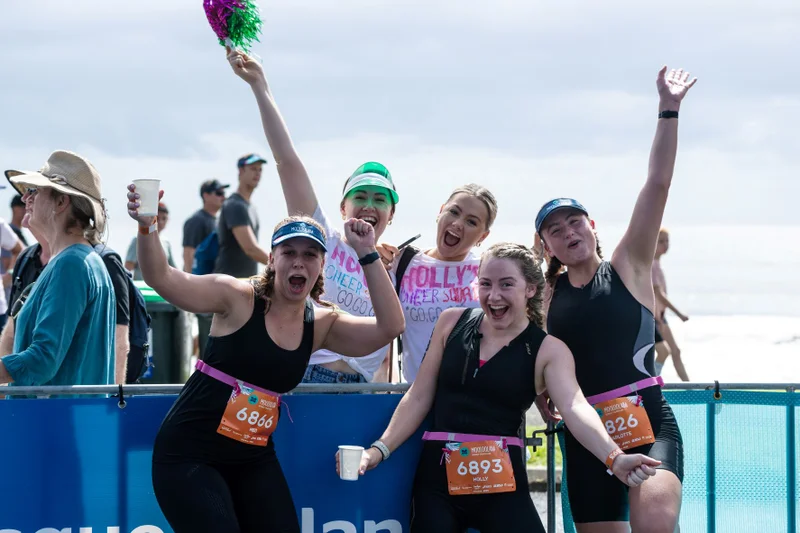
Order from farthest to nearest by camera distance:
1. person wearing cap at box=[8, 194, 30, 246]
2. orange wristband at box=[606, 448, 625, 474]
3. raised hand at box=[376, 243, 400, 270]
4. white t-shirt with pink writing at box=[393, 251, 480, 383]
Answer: person wearing cap at box=[8, 194, 30, 246]
raised hand at box=[376, 243, 400, 270]
white t-shirt with pink writing at box=[393, 251, 480, 383]
orange wristband at box=[606, 448, 625, 474]

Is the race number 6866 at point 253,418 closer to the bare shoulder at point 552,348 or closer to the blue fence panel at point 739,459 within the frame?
the bare shoulder at point 552,348

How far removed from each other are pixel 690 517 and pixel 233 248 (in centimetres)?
596

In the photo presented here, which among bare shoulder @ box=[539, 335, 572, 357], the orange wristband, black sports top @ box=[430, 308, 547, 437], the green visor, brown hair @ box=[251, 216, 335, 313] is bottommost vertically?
the orange wristband

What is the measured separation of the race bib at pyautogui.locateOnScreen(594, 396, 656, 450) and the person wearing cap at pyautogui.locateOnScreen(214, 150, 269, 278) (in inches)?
224

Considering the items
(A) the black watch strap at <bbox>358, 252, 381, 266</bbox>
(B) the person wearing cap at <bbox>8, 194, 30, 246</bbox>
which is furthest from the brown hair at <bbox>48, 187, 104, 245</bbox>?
(B) the person wearing cap at <bbox>8, 194, 30, 246</bbox>

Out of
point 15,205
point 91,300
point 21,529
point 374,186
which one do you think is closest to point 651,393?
point 374,186

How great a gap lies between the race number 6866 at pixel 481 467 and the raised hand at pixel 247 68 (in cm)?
238

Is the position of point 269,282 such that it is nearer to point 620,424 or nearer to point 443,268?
point 443,268

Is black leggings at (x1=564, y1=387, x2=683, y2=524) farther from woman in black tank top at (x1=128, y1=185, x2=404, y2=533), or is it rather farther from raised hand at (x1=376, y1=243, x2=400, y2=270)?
raised hand at (x1=376, y1=243, x2=400, y2=270)

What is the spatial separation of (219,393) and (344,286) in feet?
3.93

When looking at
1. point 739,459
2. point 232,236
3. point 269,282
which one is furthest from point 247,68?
point 232,236

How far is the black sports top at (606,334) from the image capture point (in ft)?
17.0

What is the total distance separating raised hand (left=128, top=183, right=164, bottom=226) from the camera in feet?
15.0

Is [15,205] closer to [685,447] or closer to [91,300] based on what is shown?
[91,300]
